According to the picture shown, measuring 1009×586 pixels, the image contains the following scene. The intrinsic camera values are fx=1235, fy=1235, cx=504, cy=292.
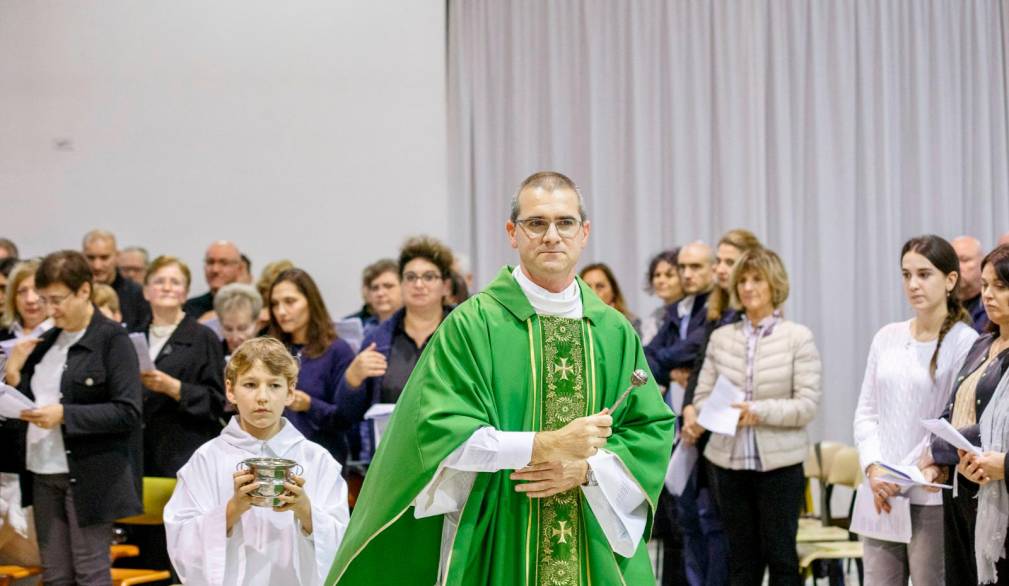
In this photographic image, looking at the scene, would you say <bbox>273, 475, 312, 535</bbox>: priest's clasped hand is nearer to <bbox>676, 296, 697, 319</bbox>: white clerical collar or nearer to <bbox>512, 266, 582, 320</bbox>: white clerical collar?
<bbox>512, 266, 582, 320</bbox>: white clerical collar

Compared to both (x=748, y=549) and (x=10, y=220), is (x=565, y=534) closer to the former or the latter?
(x=748, y=549)

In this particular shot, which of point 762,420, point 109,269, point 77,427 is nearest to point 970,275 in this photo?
point 762,420

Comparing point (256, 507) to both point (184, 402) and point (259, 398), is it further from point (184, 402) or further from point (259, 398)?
point (184, 402)

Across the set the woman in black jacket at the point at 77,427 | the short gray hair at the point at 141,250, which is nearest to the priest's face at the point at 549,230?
the woman in black jacket at the point at 77,427

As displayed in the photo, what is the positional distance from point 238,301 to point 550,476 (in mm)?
3759

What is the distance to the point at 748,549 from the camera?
545 cm

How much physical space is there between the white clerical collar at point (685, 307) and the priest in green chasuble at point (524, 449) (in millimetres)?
3409

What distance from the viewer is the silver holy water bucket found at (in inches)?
139

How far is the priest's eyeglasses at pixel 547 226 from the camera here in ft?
10.0

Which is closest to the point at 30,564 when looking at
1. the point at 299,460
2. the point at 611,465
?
the point at 299,460

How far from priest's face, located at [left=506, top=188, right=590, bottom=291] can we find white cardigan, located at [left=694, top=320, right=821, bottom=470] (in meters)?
2.64

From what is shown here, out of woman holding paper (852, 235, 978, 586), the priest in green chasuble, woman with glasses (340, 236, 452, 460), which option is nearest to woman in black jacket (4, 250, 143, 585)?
woman with glasses (340, 236, 452, 460)

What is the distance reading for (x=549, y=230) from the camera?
304cm

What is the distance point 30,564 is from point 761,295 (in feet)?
11.5
